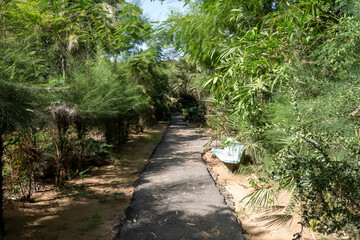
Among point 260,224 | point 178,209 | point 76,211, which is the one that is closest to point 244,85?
point 260,224

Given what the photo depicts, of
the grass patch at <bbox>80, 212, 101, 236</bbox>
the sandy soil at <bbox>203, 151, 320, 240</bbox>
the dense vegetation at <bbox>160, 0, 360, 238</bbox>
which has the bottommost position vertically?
the sandy soil at <bbox>203, 151, 320, 240</bbox>

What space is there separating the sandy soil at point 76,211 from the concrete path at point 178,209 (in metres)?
0.30

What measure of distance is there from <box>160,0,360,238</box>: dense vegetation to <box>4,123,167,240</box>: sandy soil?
93.2 inches

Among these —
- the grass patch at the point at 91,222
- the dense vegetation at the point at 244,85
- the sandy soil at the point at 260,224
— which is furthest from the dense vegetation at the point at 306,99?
the grass patch at the point at 91,222

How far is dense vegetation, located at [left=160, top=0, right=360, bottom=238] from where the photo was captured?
1.72m

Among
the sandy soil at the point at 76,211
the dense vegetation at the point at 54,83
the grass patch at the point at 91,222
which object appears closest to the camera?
the dense vegetation at the point at 54,83

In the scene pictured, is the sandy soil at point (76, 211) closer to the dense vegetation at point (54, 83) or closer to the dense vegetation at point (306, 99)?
the dense vegetation at point (54, 83)

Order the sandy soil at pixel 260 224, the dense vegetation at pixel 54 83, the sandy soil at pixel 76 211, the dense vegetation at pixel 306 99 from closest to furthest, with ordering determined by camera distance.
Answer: the dense vegetation at pixel 306 99
the dense vegetation at pixel 54 83
the sandy soil at pixel 260 224
the sandy soil at pixel 76 211

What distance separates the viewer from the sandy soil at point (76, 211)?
318cm

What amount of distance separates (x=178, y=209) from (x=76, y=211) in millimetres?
1729

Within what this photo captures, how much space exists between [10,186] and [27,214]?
0.56m

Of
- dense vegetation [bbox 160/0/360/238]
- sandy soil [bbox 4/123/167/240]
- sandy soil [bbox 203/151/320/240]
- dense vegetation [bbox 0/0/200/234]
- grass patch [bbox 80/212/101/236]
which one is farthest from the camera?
grass patch [bbox 80/212/101/236]

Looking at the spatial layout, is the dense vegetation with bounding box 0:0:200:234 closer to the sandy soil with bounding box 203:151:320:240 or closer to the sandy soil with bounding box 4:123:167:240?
the sandy soil with bounding box 4:123:167:240

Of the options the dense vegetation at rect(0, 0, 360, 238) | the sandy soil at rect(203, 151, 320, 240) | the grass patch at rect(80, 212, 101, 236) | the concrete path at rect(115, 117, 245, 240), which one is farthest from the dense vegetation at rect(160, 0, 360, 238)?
the grass patch at rect(80, 212, 101, 236)
